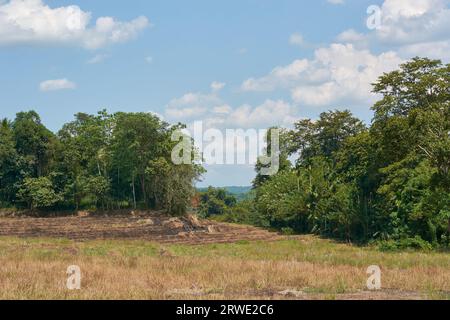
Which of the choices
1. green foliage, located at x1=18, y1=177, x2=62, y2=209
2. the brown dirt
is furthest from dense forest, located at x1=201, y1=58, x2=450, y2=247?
green foliage, located at x1=18, y1=177, x2=62, y2=209

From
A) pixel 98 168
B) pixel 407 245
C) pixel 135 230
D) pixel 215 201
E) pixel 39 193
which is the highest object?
pixel 98 168

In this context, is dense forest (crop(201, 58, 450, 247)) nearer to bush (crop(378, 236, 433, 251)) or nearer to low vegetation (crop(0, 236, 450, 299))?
bush (crop(378, 236, 433, 251))

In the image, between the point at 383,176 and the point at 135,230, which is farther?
the point at 135,230

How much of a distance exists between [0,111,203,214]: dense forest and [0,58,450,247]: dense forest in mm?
118

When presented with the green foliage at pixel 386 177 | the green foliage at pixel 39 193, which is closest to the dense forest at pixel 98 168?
the green foliage at pixel 39 193

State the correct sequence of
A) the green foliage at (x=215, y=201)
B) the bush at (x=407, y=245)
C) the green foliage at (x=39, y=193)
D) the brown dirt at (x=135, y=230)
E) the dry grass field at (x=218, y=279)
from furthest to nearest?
the green foliage at (x=215, y=201) < the green foliage at (x=39, y=193) < the brown dirt at (x=135, y=230) < the bush at (x=407, y=245) < the dry grass field at (x=218, y=279)

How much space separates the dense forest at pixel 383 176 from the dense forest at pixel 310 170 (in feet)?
0.26

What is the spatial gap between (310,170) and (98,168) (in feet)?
77.2

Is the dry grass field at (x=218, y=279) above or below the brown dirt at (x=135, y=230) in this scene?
above

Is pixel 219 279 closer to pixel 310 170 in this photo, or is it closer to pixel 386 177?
pixel 386 177

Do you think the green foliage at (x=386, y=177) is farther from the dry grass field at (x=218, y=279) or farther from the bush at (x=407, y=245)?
the dry grass field at (x=218, y=279)

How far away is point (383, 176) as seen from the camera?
34.9 metres

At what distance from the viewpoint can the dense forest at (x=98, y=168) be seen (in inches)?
2048

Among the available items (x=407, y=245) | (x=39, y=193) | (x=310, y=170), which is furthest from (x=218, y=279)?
(x=39, y=193)
